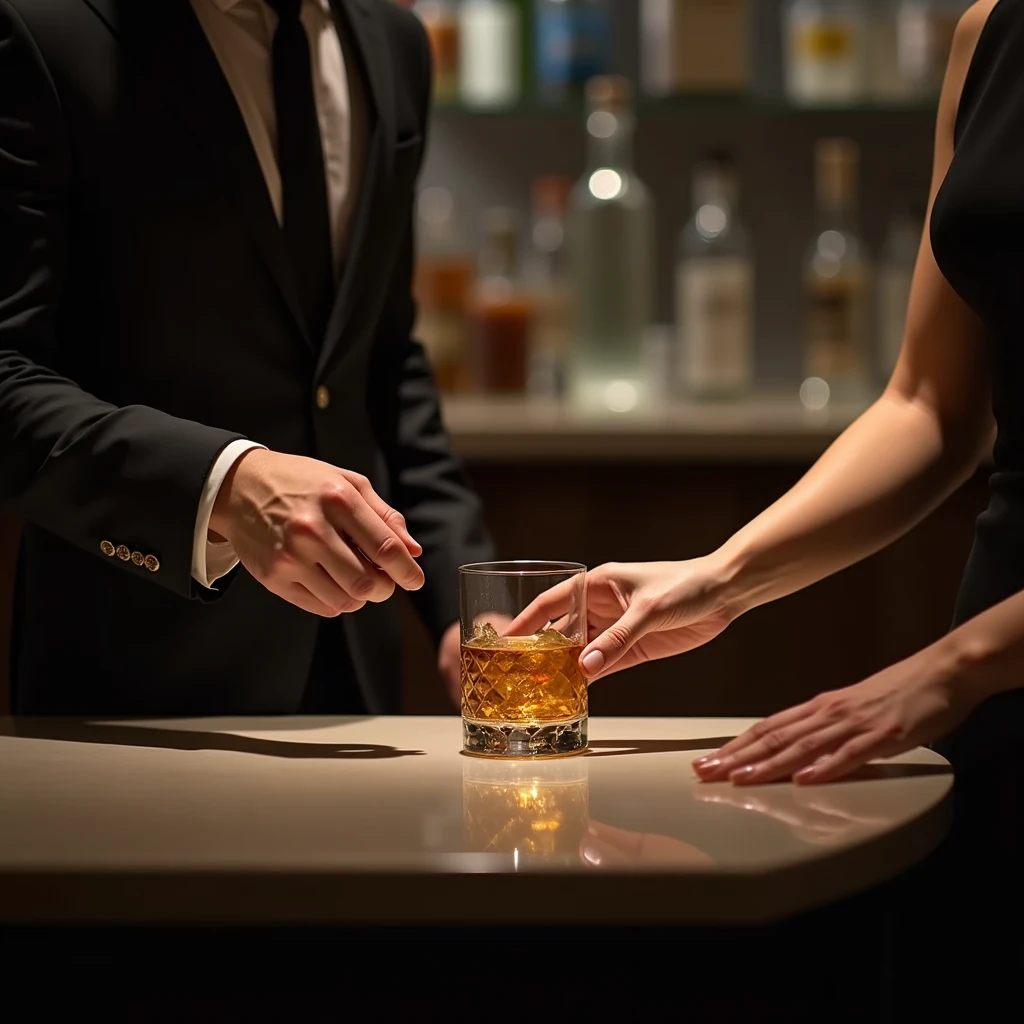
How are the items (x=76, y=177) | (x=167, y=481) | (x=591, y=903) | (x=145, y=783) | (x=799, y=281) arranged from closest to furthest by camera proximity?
(x=591, y=903)
(x=145, y=783)
(x=167, y=481)
(x=76, y=177)
(x=799, y=281)

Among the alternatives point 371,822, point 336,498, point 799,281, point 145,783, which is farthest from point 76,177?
point 799,281

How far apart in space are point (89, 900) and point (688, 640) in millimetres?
513

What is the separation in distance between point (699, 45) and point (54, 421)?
1615 millimetres

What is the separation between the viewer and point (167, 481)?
1.06 metres

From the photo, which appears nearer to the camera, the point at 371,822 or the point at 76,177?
the point at 371,822

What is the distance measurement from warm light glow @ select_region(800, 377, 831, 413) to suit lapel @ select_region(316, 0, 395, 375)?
106 cm

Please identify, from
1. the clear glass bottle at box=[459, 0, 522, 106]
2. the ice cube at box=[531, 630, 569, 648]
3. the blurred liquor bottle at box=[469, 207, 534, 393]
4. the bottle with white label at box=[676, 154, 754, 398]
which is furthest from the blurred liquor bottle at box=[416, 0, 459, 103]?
the ice cube at box=[531, 630, 569, 648]

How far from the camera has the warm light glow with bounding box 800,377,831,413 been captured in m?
2.34

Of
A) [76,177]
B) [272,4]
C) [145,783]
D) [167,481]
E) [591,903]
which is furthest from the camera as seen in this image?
[272,4]

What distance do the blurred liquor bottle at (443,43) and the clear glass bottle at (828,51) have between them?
54cm

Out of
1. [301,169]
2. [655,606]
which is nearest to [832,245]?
[301,169]

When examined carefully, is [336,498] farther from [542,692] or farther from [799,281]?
[799,281]

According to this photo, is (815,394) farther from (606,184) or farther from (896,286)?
(606,184)

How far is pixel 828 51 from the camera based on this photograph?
2.39 meters
